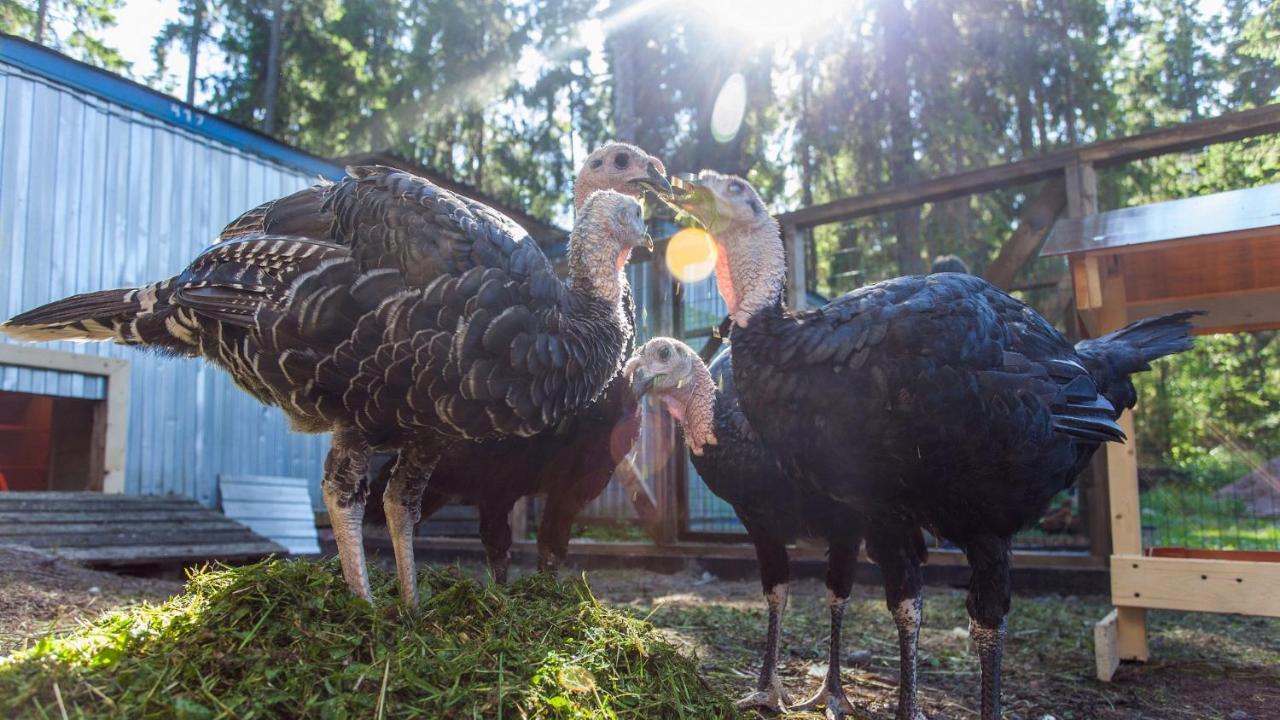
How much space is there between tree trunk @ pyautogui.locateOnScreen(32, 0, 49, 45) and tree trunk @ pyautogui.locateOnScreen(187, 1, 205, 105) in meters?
3.26

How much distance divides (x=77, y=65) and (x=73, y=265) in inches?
79.6

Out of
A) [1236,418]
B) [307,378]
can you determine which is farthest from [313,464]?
[1236,418]

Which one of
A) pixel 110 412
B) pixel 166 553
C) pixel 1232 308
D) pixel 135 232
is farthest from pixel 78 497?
pixel 1232 308

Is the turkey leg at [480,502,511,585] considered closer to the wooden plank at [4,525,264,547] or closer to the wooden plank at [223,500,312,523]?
the wooden plank at [4,525,264,547]

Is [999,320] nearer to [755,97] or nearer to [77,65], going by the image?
[77,65]

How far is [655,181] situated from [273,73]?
870 inches

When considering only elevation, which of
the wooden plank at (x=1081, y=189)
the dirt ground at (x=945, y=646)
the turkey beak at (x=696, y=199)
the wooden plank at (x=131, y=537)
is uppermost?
the wooden plank at (x=1081, y=189)

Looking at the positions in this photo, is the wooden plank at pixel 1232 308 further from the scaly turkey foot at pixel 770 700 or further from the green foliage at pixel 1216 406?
the green foliage at pixel 1216 406

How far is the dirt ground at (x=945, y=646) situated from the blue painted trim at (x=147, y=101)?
4.85m

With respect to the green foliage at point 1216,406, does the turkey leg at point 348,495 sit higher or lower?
lower

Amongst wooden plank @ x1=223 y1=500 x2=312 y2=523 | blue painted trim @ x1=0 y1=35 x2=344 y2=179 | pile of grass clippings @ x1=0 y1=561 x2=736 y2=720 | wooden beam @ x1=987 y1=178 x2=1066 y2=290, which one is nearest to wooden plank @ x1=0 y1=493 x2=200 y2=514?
wooden plank @ x1=223 y1=500 x2=312 y2=523

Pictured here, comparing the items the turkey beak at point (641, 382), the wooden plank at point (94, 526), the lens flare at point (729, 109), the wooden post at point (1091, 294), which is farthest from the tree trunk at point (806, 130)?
the turkey beak at point (641, 382)

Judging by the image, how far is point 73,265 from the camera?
8305mm

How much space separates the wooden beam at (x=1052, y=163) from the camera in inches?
201
